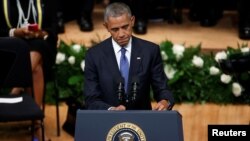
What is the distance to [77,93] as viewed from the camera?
6312 millimetres

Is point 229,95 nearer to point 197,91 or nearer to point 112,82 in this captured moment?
point 197,91

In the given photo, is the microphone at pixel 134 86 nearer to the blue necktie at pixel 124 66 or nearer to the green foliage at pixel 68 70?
the blue necktie at pixel 124 66

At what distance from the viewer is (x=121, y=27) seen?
3.85 m

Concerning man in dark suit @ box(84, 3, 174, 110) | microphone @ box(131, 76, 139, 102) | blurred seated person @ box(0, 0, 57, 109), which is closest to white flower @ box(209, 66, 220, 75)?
blurred seated person @ box(0, 0, 57, 109)

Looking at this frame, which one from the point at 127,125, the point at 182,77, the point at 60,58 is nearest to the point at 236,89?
the point at 182,77

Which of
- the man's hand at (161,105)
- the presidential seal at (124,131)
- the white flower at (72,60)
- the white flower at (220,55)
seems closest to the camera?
the presidential seal at (124,131)

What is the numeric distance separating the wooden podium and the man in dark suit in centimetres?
46

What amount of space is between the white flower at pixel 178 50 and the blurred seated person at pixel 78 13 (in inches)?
41.6

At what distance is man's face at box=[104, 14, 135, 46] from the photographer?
3854mm

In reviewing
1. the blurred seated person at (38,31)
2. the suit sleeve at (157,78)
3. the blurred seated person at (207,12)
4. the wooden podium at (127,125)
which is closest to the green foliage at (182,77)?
the blurred seated person at (38,31)

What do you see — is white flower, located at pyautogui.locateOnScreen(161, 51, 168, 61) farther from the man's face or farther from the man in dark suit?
the man's face

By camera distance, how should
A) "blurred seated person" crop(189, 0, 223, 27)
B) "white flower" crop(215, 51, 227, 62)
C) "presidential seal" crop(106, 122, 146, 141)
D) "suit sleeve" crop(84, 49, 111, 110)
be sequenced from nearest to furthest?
"presidential seal" crop(106, 122, 146, 141) → "suit sleeve" crop(84, 49, 111, 110) → "white flower" crop(215, 51, 227, 62) → "blurred seated person" crop(189, 0, 223, 27)

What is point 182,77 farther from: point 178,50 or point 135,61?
point 135,61

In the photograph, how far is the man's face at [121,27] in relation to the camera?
3854mm
